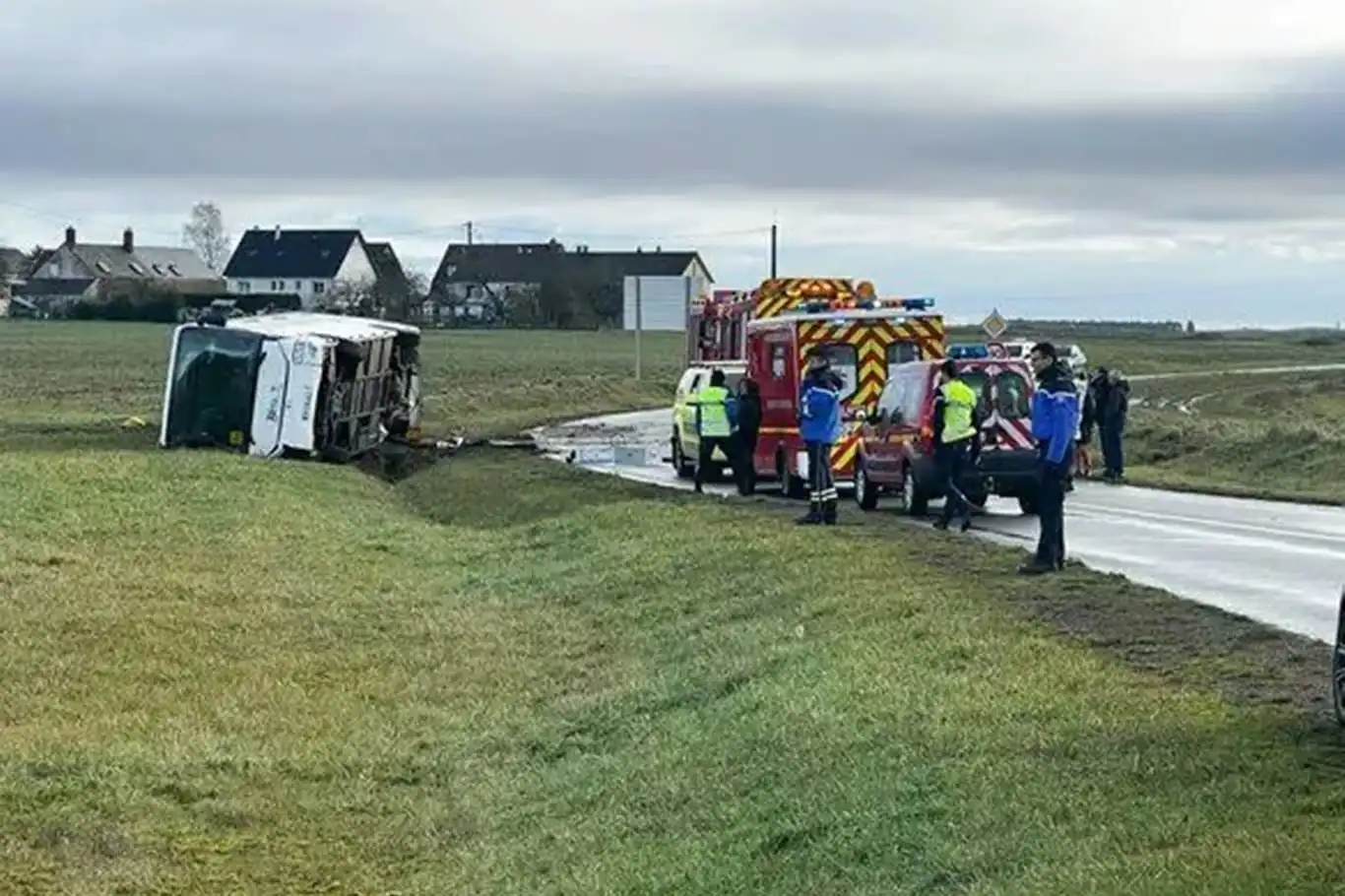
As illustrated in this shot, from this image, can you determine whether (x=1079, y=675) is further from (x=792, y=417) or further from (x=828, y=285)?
(x=828, y=285)

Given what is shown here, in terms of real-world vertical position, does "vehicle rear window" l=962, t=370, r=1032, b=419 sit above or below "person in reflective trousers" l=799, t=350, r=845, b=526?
above

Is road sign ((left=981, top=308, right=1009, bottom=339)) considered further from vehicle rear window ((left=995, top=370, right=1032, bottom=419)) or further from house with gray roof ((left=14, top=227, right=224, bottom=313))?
house with gray roof ((left=14, top=227, right=224, bottom=313))

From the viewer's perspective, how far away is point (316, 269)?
165125mm

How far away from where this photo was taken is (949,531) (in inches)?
917

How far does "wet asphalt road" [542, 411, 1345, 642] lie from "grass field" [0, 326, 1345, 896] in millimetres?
1027

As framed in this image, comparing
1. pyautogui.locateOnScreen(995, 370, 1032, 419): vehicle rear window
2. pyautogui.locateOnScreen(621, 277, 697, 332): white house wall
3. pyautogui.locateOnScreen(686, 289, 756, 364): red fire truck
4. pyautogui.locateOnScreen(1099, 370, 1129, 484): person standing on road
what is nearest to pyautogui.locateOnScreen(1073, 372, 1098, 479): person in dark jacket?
pyautogui.locateOnScreen(1099, 370, 1129, 484): person standing on road

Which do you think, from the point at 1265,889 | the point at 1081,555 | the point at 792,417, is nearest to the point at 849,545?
the point at 1081,555

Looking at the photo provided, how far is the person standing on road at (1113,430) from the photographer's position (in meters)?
35.6

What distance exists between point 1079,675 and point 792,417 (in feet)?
59.9

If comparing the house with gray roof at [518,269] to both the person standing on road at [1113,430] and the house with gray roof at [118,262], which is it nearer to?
the house with gray roof at [118,262]

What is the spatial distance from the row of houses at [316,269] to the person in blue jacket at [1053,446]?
13217 centimetres

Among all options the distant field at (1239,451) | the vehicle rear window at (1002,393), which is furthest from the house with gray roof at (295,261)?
the vehicle rear window at (1002,393)

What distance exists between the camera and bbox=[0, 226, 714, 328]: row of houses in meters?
156

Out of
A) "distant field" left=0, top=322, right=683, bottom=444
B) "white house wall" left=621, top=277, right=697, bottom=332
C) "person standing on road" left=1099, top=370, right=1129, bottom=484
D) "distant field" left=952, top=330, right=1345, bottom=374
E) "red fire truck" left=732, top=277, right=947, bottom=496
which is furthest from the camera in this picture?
"distant field" left=952, top=330, right=1345, bottom=374
